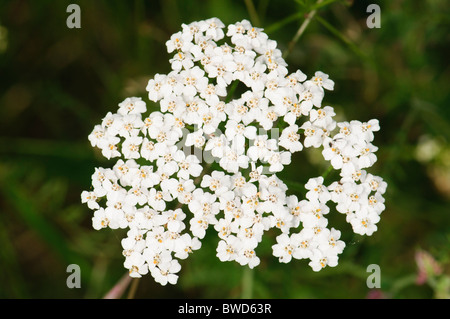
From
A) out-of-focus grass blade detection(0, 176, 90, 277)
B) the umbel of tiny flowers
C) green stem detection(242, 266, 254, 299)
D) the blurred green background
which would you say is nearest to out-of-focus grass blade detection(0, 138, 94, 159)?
the blurred green background

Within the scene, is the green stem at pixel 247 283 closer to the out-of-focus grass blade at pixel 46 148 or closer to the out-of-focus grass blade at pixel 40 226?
the out-of-focus grass blade at pixel 40 226

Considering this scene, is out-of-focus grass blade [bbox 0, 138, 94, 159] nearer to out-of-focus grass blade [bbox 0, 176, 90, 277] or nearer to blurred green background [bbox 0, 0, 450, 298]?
blurred green background [bbox 0, 0, 450, 298]

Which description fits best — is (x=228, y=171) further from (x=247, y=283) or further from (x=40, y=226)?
(x=40, y=226)

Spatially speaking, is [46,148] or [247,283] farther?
[46,148]

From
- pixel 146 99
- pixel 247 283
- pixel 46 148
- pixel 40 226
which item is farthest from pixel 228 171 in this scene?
pixel 46 148

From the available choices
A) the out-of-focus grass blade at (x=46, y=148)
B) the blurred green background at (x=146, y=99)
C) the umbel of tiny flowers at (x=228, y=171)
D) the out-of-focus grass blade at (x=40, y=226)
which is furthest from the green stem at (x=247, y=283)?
the out-of-focus grass blade at (x=46, y=148)

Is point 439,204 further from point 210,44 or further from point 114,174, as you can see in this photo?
point 114,174

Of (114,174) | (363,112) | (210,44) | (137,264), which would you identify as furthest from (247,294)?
(363,112)
